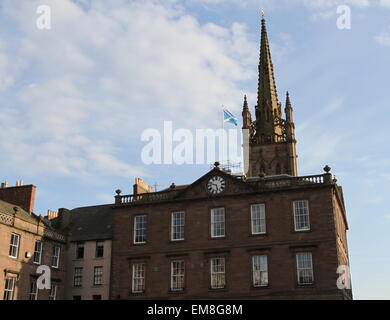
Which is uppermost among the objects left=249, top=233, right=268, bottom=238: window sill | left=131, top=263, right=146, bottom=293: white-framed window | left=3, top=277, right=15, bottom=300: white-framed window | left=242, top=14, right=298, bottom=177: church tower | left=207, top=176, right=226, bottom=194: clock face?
left=242, top=14, right=298, bottom=177: church tower

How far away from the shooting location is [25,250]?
40125mm

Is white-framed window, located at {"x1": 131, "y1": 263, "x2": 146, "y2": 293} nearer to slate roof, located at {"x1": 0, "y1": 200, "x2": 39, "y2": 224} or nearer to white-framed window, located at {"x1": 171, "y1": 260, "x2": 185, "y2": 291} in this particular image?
white-framed window, located at {"x1": 171, "y1": 260, "x2": 185, "y2": 291}

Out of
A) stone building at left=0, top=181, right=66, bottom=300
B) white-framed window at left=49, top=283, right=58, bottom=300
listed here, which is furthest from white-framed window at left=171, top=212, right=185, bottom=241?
white-framed window at left=49, top=283, right=58, bottom=300

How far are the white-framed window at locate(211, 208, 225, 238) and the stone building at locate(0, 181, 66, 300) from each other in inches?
552

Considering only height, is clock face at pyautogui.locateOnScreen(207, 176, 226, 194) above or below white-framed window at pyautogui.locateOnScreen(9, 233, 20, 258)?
above

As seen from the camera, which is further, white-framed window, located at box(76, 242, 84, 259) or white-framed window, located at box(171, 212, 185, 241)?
white-framed window, located at box(76, 242, 84, 259)

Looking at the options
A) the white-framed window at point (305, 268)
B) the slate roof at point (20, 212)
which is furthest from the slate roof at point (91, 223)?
the white-framed window at point (305, 268)

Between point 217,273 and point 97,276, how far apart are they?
448 inches

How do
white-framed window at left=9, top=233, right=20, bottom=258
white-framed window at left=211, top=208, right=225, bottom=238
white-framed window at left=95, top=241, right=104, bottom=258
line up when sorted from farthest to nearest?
white-framed window at left=95, top=241, right=104, bottom=258 < white-framed window at left=211, top=208, right=225, bottom=238 < white-framed window at left=9, top=233, right=20, bottom=258

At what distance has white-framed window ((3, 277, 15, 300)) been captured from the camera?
124 ft

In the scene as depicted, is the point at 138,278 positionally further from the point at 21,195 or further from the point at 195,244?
the point at 21,195

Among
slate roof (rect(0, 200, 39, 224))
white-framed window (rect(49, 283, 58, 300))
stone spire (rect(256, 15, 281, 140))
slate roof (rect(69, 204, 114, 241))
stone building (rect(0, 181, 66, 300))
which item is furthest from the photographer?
stone spire (rect(256, 15, 281, 140))

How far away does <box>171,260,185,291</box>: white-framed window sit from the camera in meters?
40.4

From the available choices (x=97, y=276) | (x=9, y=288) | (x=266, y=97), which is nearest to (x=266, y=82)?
(x=266, y=97)
